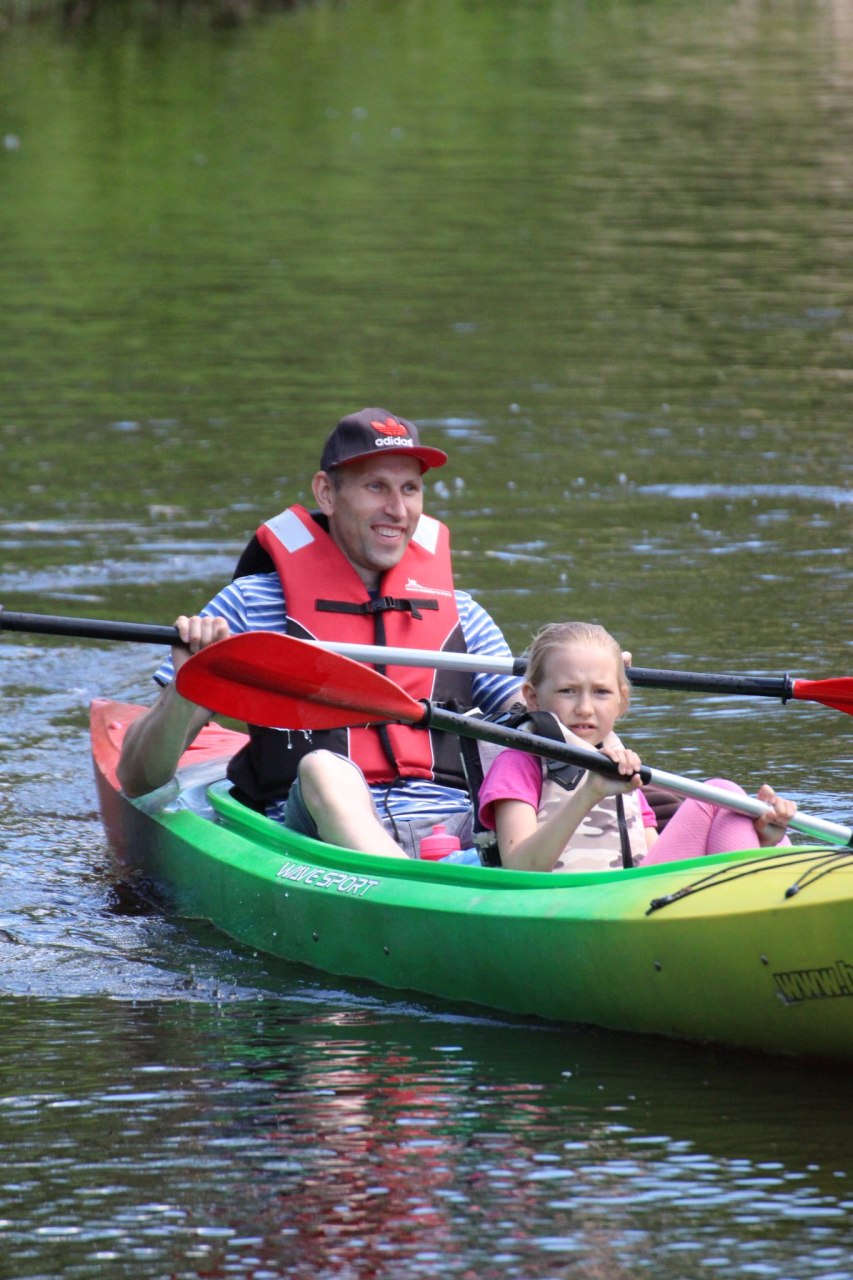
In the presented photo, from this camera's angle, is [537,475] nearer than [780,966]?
No

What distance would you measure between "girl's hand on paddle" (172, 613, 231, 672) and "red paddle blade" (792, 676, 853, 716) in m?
1.32

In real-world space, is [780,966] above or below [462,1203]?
above

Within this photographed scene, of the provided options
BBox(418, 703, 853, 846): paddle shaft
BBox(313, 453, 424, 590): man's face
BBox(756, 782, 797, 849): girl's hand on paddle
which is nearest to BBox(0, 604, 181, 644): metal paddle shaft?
BBox(313, 453, 424, 590): man's face

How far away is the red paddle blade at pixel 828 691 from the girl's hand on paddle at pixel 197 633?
1318mm

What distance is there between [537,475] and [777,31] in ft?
76.8

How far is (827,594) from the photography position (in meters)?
7.80

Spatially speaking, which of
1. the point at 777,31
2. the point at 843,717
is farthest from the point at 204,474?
the point at 777,31

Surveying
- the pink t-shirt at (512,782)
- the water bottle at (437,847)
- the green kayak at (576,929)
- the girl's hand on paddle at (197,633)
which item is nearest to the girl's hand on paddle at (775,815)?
the green kayak at (576,929)

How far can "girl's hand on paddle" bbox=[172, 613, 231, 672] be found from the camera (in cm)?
462

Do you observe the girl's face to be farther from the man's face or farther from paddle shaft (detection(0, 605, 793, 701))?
the man's face

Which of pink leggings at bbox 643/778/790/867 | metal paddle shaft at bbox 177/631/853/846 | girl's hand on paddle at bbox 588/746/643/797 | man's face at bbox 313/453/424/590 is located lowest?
pink leggings at bbox 643/778/790/867

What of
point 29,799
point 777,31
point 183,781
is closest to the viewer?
point 183,781

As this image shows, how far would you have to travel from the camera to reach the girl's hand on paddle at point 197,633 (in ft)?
15.1

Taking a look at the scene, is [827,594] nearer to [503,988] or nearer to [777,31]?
[503,988]
